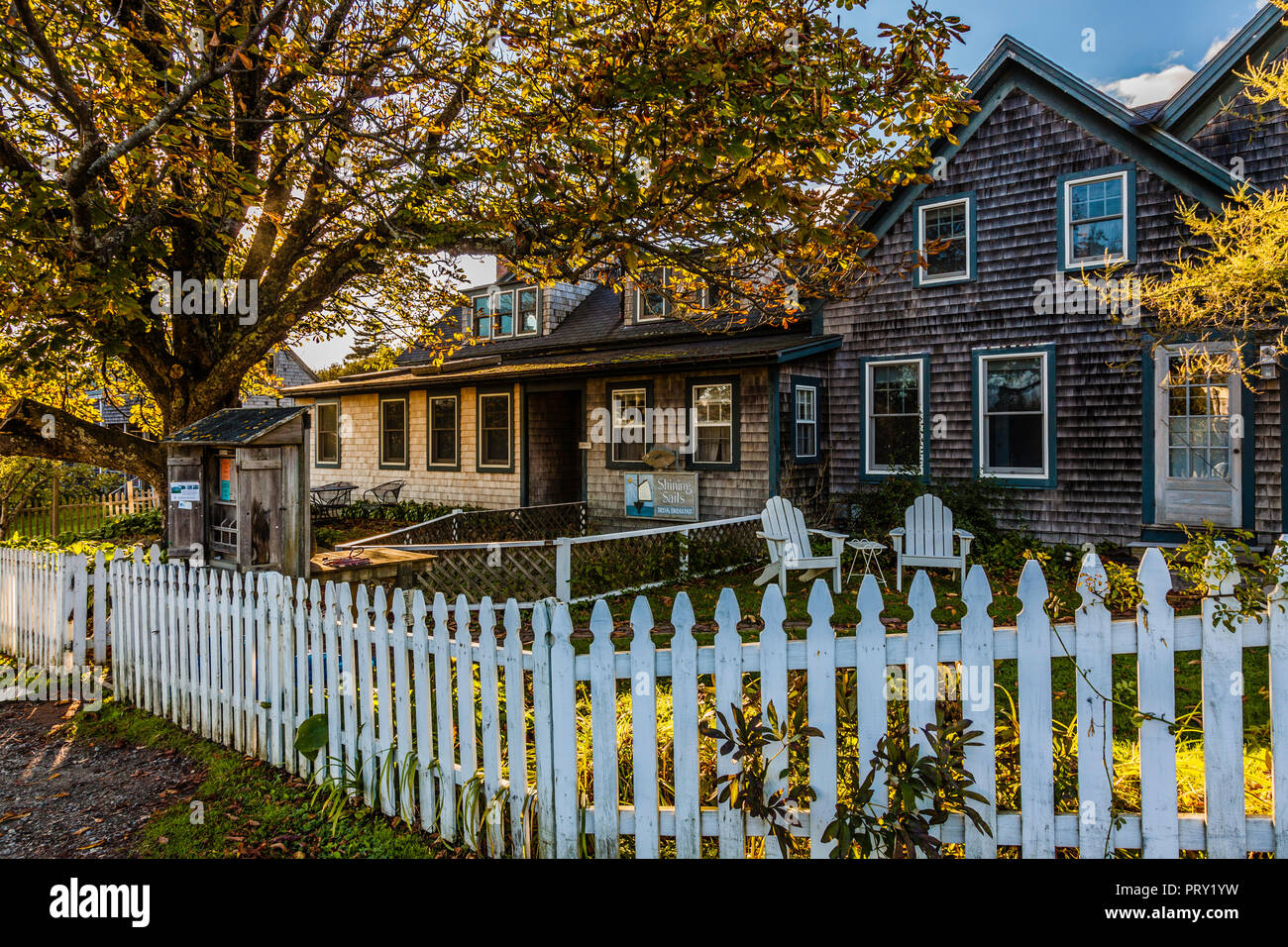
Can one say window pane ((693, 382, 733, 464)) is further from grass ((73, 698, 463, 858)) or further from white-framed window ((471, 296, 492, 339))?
grass ((73, 698, 463, 858))

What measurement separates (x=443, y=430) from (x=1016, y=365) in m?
12.1

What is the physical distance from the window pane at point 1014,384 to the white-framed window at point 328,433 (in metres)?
15.8

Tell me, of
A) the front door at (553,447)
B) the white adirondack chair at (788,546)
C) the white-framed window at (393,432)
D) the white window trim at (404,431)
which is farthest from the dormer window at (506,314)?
the white adirondack chair at (788,546)

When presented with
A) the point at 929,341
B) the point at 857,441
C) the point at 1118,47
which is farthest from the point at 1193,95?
the point at 857,441

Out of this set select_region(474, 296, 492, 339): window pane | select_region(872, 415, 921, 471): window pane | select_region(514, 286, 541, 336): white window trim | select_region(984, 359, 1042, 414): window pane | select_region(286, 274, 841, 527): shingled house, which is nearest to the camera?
select_region(984, 359, 1042, 414): window pane

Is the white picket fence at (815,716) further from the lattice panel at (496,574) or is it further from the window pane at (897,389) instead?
the window pane at (897,389)

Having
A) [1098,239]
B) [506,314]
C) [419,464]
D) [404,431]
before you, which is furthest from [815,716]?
[506,314]

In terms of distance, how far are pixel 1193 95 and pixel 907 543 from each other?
25.7 feet

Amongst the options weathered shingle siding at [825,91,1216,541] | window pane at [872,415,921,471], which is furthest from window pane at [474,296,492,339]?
window pane at [872,415,921,471]

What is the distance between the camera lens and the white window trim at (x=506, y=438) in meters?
15.9

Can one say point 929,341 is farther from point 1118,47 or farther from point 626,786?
point 626,786

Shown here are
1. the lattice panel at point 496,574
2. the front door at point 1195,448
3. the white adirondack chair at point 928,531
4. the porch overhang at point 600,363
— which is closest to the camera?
the lattice panel at point 496,574

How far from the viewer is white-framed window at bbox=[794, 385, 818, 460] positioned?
12922mm

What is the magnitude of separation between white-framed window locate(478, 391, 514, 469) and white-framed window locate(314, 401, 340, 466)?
5511 millimetres
